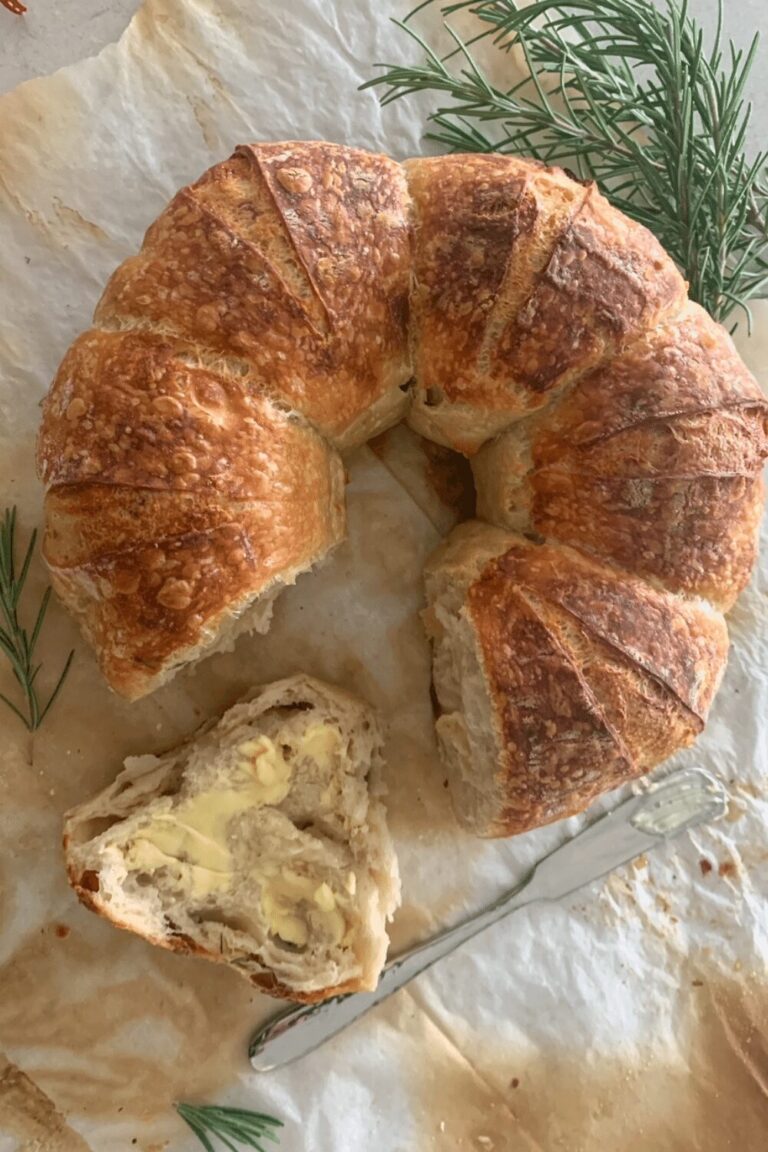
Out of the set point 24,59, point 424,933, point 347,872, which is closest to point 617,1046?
point 424,933

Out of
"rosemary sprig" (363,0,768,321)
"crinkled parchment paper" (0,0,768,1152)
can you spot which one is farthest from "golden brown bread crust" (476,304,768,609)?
"crinkled parchment paper" (0,0,768,1152)

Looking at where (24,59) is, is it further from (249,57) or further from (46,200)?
(249,57)

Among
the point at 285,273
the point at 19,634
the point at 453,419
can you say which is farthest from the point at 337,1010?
the point at 285,273

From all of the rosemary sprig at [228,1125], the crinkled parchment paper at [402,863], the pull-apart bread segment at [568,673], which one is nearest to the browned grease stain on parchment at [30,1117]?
the crinkled parchment paper at [402,863]

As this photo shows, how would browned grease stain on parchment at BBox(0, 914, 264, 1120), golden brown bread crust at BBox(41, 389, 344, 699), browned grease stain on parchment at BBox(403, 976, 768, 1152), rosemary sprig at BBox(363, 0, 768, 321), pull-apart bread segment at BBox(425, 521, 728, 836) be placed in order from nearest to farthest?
golden brown bread crust at BBox(41, 389, 344, 699), pull-apart bread segment at BBox(425, 521, 728, 836), rosemary sprig at BBox(363, 0, 768, 321), browned grease stain on parchment at BBox(0, 914, 264, 1120), browned grease stain on parchment at BBox(403, 976, 768, 1152)

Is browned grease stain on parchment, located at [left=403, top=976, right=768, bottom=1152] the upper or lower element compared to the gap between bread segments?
lower

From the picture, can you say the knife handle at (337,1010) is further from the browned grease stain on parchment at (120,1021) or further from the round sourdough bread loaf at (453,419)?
the round sourdough bread loaf at (453,419)

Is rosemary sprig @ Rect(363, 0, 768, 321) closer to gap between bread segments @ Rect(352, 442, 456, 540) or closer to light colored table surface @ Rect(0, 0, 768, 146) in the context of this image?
light colored table surface @ Rect(0, 0, 768, 146)

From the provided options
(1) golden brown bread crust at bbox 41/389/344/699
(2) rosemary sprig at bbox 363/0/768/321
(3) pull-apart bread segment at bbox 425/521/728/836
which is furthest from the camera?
(2) rosemary sprig at bbox 363/0/768/321
